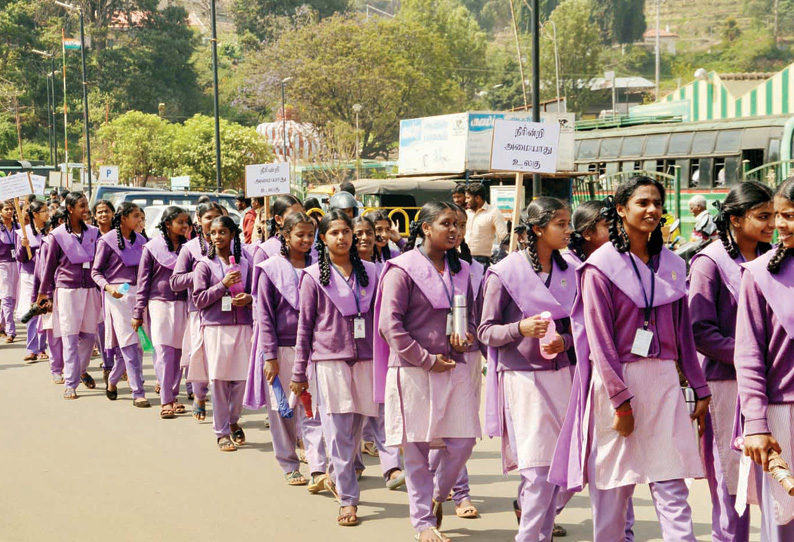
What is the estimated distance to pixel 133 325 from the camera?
9562 millimetres

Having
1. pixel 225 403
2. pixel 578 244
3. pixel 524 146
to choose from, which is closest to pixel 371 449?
pixel 225 403

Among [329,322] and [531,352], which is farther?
[329,322]

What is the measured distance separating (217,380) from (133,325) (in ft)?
5.09

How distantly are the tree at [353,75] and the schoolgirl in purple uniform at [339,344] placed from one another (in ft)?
192

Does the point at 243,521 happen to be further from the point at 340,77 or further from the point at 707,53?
the point at 707,53

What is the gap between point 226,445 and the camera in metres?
8.31

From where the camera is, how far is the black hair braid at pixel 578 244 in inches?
235

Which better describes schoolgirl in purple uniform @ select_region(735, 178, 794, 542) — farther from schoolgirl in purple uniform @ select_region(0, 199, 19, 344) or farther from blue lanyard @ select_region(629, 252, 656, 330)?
schoolgirl in purple uniform @ select_region(0, 199, 19, 344)

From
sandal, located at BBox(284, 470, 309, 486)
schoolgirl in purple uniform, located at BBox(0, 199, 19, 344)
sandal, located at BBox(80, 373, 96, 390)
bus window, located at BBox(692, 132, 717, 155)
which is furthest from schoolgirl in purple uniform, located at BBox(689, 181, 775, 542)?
bus window, located at BBox(692, 132, 717, 155)

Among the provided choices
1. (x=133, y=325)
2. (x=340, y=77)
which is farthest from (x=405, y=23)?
(x=133, y=325)

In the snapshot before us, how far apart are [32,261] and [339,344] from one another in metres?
8.99

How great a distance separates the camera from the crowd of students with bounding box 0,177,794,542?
445 cm

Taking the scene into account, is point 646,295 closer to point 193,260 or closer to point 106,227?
point 193,260

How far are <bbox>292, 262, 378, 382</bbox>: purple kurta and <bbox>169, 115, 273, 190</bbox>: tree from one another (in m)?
38.9
